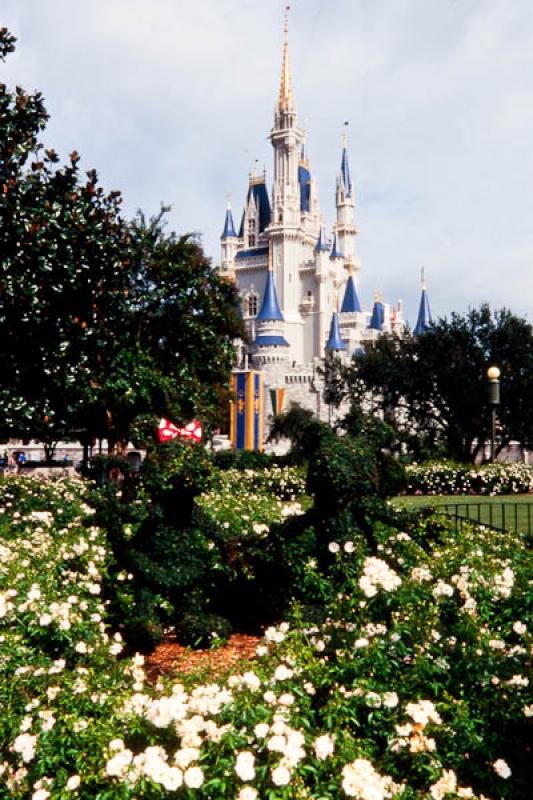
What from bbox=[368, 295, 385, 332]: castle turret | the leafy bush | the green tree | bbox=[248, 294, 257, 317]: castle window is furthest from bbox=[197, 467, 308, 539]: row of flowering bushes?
bbox=[248, 294, 257, 317]: castle window

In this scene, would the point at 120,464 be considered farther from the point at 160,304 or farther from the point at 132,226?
the point at 132,226

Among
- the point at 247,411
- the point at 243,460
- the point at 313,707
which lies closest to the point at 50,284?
the point at 313,707

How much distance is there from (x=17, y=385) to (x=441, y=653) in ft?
33.8

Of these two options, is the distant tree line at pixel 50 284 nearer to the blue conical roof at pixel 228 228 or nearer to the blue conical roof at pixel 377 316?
the blue conical roof at pixel 377 316

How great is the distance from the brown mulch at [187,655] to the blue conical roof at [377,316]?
68.0 metres

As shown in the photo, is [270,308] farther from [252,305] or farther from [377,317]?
[377,317]

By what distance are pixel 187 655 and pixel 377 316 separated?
233 ft

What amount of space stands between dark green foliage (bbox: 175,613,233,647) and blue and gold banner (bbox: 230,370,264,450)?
4763cm

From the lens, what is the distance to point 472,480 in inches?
861

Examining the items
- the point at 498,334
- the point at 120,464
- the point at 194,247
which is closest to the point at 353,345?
the point at 498,334

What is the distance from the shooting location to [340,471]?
5832 millimetres

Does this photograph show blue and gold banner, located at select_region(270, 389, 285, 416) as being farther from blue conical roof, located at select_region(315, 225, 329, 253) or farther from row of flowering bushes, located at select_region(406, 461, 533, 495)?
row of flowering bushes, located at select_region(406, 461, 533, 495)

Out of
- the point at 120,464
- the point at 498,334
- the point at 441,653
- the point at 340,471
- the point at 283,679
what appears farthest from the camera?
the point at 498,334

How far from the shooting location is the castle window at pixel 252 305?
75.5m
